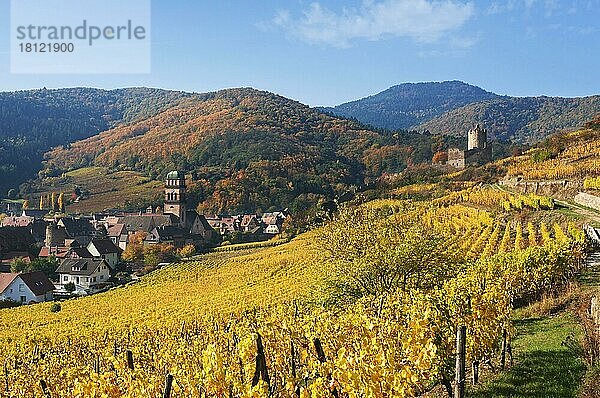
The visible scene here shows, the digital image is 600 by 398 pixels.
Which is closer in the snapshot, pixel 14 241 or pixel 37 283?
pixel 37 283

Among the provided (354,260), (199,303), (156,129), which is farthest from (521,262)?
(156,129)

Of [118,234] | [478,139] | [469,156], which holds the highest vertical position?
[478,139]

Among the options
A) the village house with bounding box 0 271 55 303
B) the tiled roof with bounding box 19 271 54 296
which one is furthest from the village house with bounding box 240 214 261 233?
the village house with bounding box 0 271 55 303

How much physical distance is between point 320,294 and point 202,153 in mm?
123960

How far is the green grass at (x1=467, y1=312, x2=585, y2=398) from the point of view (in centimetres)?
978

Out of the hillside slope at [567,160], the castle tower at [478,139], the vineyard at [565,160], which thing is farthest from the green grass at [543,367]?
the castle tower at [478,139]


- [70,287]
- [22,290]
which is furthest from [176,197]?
[22,290]

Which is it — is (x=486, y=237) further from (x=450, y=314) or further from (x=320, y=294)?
(x=450, y=314)

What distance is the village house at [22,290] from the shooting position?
46156 millimetres

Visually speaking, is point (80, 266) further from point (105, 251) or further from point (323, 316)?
point (323, 316)

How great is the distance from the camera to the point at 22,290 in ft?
153

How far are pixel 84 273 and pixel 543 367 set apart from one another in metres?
48.5

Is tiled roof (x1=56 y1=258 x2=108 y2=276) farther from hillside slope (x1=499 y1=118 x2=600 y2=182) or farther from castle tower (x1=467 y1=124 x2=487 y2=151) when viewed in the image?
castle tower (x1=467 y1=124 x2=487 y2=151)

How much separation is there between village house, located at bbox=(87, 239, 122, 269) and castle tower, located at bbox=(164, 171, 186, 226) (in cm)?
1979
